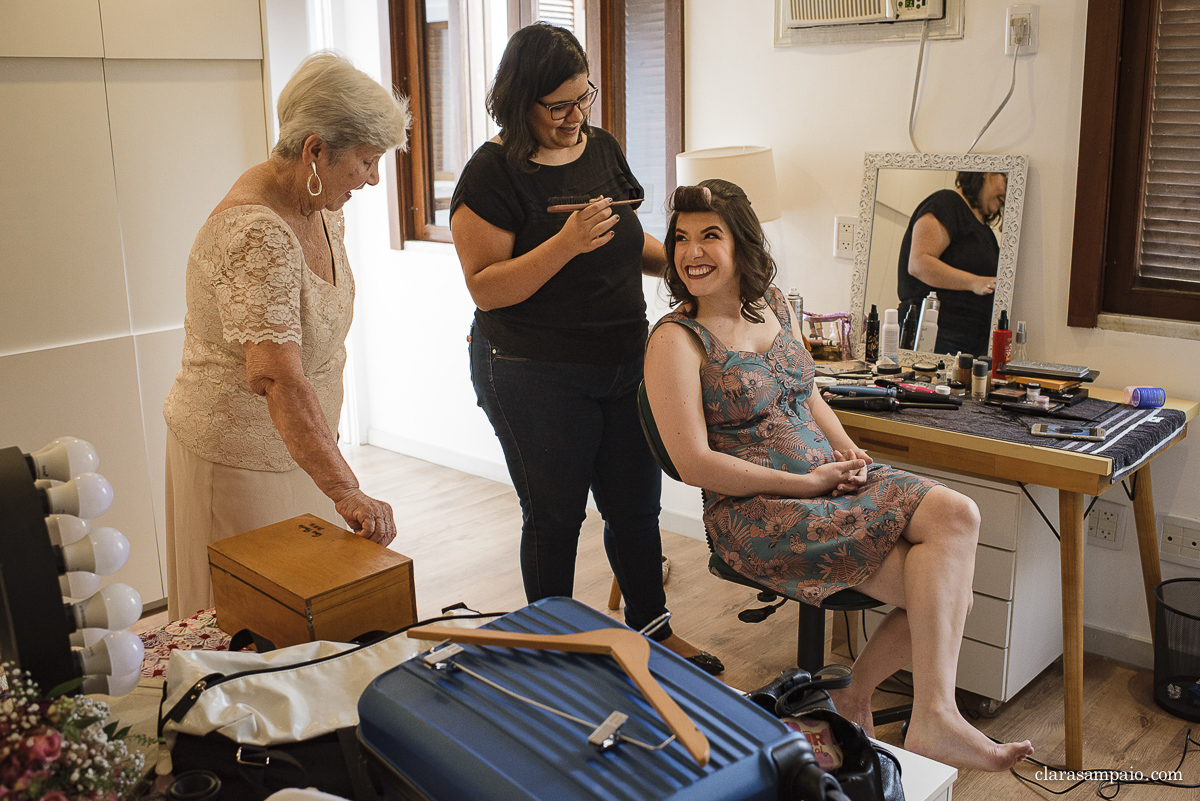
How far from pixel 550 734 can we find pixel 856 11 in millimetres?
2471

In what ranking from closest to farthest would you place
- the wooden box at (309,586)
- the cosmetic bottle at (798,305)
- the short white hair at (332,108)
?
1. the wooden box at (309,586)
2. the short white hair at (332,108)
3. the cosmetic bottle at (798,305)

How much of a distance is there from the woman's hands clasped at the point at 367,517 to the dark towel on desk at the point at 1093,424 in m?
1.33

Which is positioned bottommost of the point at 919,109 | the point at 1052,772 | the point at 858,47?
the point at 1052,772

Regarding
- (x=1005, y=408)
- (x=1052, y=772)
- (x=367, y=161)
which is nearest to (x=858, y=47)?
(x=1005, y=408)

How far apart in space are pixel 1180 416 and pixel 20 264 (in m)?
2.96

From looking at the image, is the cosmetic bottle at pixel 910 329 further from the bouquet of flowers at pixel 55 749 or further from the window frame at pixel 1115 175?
the bouquet of flowers at pixel 55 749

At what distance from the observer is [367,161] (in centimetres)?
169

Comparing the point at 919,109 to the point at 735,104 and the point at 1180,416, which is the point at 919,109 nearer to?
the point at 735,104

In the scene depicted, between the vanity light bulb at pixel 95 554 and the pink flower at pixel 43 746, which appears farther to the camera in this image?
the vanity light bulb at pixel 95 554

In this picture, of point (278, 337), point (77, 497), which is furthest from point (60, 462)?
point (278, 337)

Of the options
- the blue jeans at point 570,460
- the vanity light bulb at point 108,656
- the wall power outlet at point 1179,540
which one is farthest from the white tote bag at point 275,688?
the wall power outlet at point 1179,540

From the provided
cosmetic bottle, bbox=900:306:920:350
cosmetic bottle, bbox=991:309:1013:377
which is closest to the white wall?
cosmetic bottle, bbox=991:309:1013:377

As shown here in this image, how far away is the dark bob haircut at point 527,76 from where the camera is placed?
1912mm

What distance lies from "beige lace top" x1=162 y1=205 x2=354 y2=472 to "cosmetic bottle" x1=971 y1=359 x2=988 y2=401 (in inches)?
61.1
